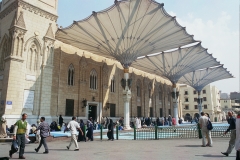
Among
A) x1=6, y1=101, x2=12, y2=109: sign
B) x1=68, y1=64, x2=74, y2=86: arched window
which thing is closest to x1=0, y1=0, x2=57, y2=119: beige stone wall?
x1=6, y1=101, x2=12, y2=109: sign

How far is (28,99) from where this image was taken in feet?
55.2

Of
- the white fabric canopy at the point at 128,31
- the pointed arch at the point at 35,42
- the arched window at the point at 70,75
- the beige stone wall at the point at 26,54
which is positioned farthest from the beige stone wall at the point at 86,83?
the pointed arch at the point at 35,42

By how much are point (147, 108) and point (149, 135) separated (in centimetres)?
1873

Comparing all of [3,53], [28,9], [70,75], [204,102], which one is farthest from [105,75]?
[204,102]

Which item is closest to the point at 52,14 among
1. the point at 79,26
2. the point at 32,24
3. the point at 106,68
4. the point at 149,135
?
the point at 32,24

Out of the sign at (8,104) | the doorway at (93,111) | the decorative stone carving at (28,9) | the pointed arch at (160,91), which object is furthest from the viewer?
the pointed arch at (160,91)

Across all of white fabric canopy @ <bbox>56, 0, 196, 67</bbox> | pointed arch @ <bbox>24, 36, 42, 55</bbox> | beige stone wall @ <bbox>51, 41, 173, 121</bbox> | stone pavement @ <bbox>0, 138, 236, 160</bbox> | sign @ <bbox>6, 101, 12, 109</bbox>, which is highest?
white fabric canopy @ <bbox>56, 0, 196, 67</bbox>

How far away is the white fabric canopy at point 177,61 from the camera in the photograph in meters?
24.8

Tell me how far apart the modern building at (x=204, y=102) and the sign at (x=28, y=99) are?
161 feet

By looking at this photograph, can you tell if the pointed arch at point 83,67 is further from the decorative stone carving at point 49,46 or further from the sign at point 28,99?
the sign at point 28,99

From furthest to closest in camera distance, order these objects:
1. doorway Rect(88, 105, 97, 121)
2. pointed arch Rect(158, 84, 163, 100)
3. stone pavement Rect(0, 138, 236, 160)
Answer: pointed arch Rect(158, 84, 163, 100)
doorway Rect(88, 105, 97, 121)
stone pavement Rect(0, 138, 236, 160)

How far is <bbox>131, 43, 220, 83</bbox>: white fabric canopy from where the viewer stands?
24766mm

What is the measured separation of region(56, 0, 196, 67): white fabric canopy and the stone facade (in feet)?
6.09

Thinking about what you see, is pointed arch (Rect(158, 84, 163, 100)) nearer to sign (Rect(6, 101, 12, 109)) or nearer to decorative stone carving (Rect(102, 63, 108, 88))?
decorative stone carving (Rect(102, 63, 108, 88))
